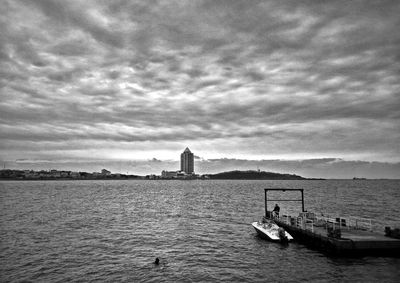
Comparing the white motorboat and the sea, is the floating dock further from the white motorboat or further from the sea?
the white motorboat

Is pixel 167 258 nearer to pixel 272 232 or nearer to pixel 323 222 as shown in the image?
pixel 272 232

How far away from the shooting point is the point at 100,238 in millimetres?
40562

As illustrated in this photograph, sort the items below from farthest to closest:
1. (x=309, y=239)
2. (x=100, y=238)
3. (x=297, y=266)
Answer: (x=100, y=238) → (x=309, y=239) → (x=297, y=266)

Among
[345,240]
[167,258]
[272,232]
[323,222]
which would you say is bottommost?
[167,258]

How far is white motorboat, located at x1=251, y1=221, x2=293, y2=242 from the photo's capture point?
36.3m

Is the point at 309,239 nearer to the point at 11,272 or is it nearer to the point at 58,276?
the point at 58,276

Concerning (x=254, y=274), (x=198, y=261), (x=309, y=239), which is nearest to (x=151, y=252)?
(x=198, y=261)

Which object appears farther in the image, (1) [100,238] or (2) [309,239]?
(1) [100,238]

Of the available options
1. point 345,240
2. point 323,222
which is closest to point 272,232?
point 323,222

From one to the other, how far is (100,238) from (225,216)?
28318mm

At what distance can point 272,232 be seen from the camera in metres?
37.8

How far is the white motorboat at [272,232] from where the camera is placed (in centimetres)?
3631

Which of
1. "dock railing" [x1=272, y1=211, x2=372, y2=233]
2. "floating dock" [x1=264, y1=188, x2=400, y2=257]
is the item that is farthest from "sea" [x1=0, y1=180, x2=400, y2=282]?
"dock railing" [x1=272, y1=211, x2=372, y2=233]

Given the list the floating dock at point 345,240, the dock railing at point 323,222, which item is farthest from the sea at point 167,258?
the dock railing at point 323,222
